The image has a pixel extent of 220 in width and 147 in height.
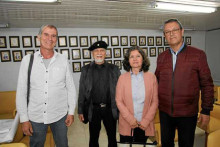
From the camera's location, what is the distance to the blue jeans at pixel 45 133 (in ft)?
4.79

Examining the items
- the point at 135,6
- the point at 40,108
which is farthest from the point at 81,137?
the point at 135,6

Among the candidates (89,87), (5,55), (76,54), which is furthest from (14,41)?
(89,87)

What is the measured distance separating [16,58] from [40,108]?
3176 mm

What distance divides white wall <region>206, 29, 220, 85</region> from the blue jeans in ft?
18.2

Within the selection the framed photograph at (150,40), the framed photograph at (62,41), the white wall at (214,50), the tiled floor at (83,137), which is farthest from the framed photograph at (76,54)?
the white wall at (214,50)

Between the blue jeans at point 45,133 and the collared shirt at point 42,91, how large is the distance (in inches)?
2.5

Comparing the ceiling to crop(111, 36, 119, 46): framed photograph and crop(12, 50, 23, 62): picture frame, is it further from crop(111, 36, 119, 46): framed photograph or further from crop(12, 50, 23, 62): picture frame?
crop(111, 36, 119, 46): framed photograph

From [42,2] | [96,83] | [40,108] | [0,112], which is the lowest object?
[0,112]

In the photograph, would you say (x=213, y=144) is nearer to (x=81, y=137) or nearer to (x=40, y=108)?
(x=40, y=108)

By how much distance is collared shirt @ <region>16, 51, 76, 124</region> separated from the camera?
140cm

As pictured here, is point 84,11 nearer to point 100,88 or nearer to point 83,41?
point 83,41

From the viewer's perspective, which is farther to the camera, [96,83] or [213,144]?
[96,83]

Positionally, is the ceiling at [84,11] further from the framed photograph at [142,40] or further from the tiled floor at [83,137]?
the tiled floor at [83,137]

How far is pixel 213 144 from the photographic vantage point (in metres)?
1.02
